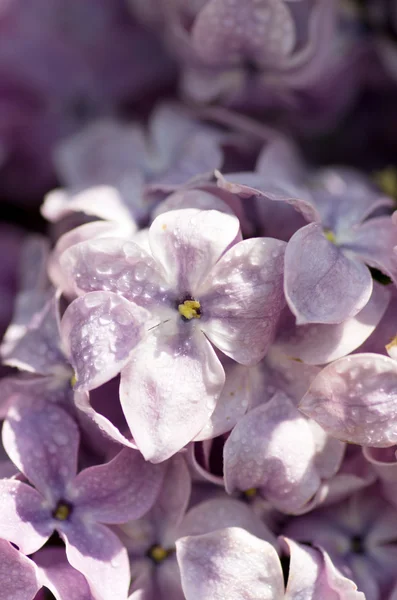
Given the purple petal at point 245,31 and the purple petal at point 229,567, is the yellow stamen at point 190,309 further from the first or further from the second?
the purple petal at point 245,31

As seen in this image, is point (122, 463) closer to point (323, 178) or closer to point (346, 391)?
point (346, 391)

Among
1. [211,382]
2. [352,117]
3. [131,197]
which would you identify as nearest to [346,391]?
[211,382]

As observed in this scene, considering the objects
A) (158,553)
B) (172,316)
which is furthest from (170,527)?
(172,316)

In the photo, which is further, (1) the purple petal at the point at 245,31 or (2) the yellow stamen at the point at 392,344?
(1) the purple petal at the point at 245,31

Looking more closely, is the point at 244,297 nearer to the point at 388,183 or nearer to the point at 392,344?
the point at 392,344

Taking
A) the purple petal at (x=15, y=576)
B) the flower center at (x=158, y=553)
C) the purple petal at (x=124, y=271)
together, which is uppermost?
the purple petal at (x=124, y=271)

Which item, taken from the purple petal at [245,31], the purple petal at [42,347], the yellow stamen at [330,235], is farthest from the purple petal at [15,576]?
the purple petal at [245,31]

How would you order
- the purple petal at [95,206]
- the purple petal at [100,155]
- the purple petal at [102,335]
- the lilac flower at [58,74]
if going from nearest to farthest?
the purple petal at [102,335] < the purple petal at [95,206] < the purple petal at [100,155] < the lilac flower at [58,74]
